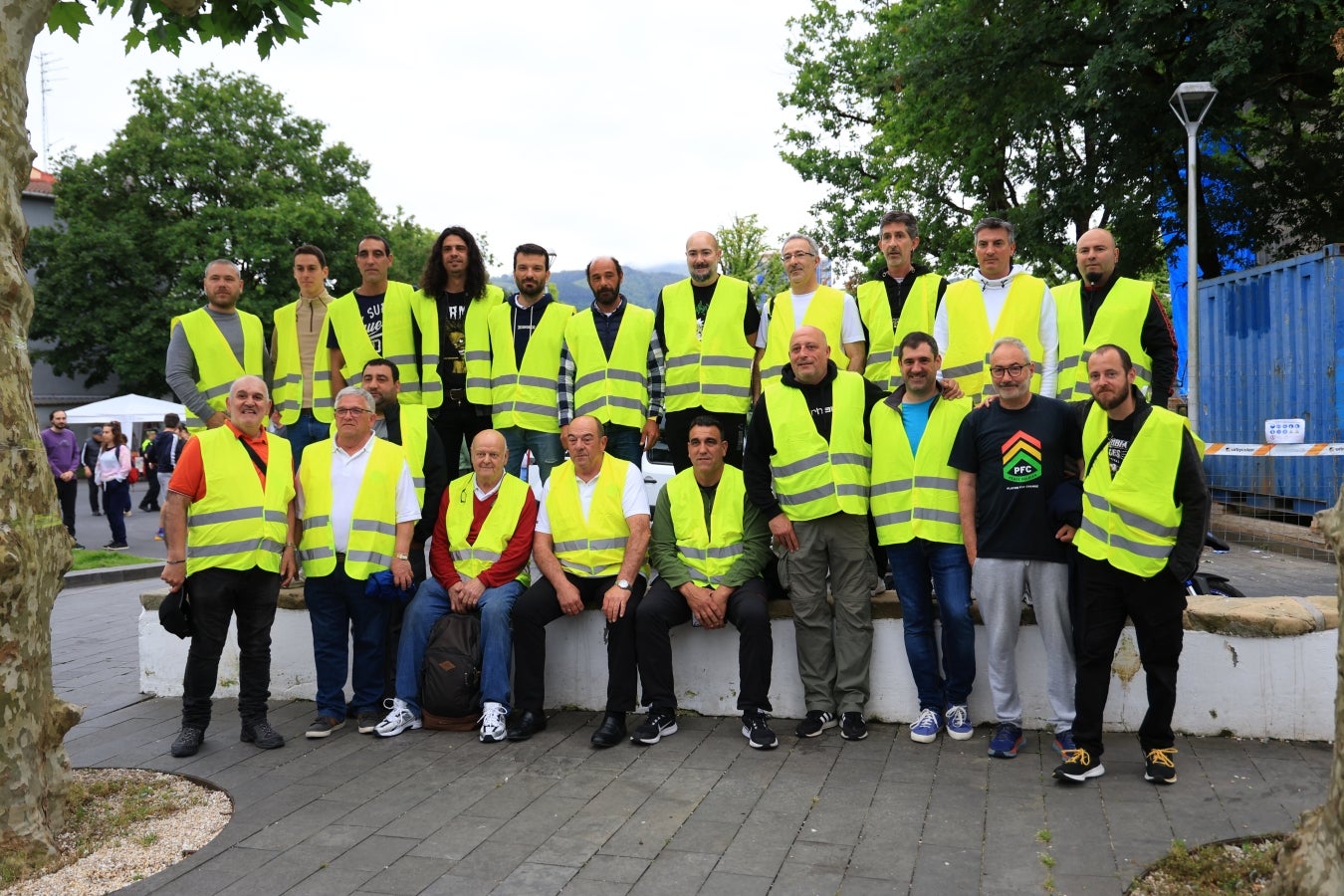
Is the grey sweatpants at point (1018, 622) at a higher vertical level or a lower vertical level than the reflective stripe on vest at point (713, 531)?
lower

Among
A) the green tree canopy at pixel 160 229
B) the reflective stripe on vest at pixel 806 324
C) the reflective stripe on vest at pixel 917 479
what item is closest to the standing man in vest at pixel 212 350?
the reflective stripe on vest at pixel 806 324

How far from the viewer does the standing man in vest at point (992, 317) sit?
6309 millimetres

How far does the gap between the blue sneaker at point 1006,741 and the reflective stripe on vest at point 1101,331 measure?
1867 millimetres

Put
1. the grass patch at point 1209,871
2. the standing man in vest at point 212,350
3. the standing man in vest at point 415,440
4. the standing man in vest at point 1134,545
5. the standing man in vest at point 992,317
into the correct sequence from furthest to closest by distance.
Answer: the standing man in vest at point 212,350
the standing man in vest at point 415,440
the standing man in vest at point 992,317
the standing man in vest at point 1134,545
the grass patch at point 1209,871

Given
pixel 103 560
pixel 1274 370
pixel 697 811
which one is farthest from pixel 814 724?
pixel 103 560

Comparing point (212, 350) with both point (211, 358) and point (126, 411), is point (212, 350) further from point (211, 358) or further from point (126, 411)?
point (126, 411)

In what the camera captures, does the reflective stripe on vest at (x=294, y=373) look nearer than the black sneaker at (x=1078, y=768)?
No

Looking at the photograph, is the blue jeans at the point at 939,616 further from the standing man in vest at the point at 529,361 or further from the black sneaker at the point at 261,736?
the black sneaker at the point at 261,736

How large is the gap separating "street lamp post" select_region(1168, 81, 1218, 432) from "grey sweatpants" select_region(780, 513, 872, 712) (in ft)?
35.8

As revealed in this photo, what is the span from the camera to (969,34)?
17.8 m

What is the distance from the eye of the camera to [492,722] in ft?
19.9

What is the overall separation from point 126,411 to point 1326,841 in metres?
32.9

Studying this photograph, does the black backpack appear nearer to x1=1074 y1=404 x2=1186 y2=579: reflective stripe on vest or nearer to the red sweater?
the red sweater

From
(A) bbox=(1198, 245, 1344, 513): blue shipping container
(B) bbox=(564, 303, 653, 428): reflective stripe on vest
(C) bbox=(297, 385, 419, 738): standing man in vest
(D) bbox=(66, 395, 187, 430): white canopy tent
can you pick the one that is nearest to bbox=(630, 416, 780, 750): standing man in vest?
(B) bbox=(564, 303, 653, 428): reflective stripe on vest
